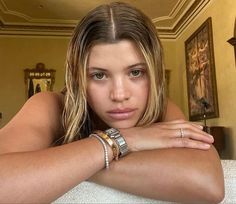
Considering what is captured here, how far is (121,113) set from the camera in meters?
0.80

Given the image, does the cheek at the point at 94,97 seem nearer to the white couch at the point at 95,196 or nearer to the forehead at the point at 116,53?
the forehead at the point at 116,53

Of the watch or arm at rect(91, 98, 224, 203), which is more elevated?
the watch

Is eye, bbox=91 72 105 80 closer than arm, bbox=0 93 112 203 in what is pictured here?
No

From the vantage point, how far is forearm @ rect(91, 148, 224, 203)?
58cm

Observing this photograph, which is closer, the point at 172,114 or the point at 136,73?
the point at 136,73

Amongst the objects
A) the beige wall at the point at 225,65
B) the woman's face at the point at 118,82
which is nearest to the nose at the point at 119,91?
the woman's face at the point at 118,82

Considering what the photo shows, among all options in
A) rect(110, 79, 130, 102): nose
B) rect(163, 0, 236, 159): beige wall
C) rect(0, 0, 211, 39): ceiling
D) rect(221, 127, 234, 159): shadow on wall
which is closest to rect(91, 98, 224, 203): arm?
rect(110, 79, 130, 102): nose

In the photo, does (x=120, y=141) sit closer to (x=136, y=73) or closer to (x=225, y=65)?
(x=136, y=73)

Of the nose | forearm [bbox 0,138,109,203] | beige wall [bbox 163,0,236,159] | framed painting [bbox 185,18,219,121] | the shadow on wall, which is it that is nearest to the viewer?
forearm [bbox 0,138,109,203]

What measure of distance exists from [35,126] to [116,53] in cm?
26

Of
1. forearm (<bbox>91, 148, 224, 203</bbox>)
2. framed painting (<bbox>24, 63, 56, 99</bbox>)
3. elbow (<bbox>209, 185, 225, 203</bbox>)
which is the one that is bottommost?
elbow (<bbox>209, 185, 225, 203</bbox>)

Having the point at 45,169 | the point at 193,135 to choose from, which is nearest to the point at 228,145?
the point at 193,135

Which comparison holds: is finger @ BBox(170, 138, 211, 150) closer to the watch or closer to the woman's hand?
the woman's hand

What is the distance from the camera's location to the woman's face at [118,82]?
2.49 feet
